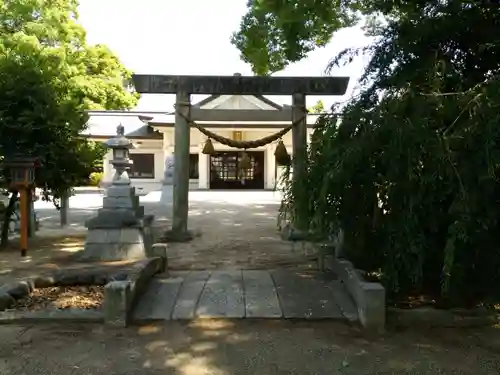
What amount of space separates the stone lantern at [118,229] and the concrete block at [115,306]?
11.8 ft

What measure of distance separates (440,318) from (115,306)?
3052 millimetres

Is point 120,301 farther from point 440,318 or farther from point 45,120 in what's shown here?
point 45,120

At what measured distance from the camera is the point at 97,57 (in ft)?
83.9

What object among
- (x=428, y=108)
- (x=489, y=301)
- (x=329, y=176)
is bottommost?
(x=489, y=301)

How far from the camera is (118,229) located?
8.46 metres

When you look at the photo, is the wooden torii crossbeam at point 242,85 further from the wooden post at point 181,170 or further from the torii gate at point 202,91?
the wooden post at point 181,170

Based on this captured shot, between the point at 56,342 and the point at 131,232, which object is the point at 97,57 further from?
the point at 56,342

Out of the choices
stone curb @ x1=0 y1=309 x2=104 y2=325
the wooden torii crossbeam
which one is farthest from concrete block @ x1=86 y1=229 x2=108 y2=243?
stone curb @ x1=0 y1=309 x2=104 y2=325

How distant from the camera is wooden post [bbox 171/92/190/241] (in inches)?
404

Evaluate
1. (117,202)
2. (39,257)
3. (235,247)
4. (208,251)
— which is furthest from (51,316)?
(235,247)

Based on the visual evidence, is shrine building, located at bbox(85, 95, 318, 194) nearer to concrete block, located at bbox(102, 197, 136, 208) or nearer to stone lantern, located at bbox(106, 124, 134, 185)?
stone lantern, located at bbox(106, 124, 134, 185)

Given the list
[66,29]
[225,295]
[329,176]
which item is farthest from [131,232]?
[66,29]

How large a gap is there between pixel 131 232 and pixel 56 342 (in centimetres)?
421

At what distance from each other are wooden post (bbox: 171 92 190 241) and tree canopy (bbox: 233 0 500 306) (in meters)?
5.15
